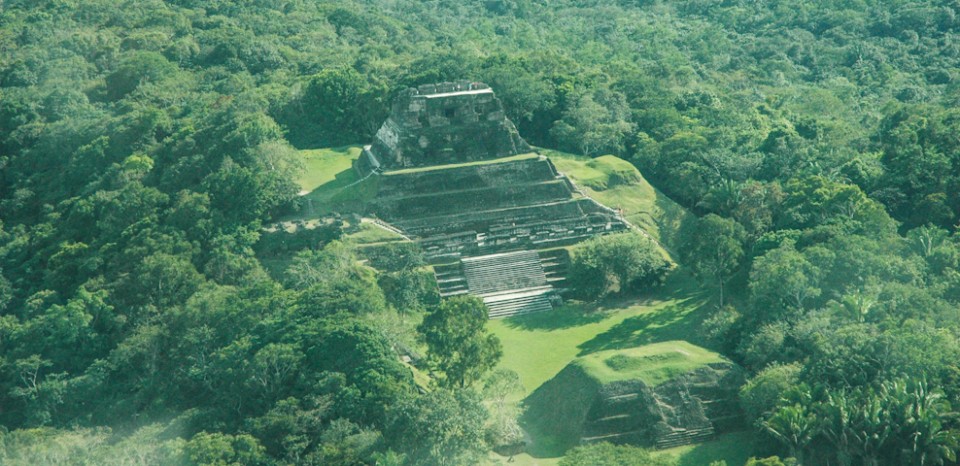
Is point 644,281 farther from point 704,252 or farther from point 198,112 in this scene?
point 198,112

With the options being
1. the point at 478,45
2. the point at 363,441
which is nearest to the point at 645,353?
the point at 363,441

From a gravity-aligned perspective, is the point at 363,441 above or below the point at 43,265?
above

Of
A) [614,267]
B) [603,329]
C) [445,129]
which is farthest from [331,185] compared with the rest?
[603,329]

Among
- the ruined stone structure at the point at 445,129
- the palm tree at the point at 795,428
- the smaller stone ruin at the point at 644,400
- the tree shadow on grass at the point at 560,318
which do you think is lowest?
the tree shadow on grass at the point at 560,318

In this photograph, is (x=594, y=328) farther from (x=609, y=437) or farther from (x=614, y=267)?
(x=609, y=437)

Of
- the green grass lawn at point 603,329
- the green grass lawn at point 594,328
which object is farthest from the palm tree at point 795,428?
the green grass lawn at point 594,328

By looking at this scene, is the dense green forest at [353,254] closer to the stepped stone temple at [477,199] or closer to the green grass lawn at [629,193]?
the green grass lawn at [629,193]
